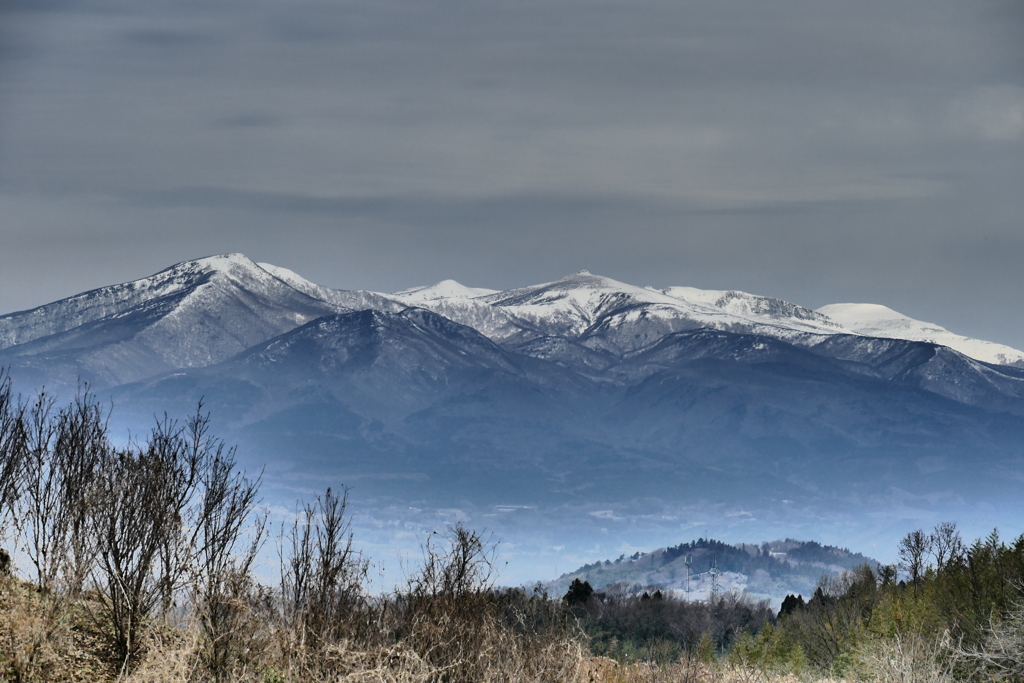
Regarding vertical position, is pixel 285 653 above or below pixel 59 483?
below

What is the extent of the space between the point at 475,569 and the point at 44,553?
1583 centimetres

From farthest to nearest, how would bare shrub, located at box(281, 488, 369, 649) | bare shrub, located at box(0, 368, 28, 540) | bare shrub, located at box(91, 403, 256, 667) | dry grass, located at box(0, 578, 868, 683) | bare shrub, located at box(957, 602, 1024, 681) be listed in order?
1. bare shrub, located at box(957, 602, 1024, 681)
2. bare shrub, located at box(0, 368, 28, 540)
3. bare shrub, located at box(281, 488, 369, 649)
4. bare shrub, located at box(91, 403, 256, 667)
5. dry grass, located at box(0, 578, 868, 683)

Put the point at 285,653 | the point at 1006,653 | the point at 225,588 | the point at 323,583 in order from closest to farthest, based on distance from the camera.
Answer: the point at 225,588
the point at 285,653
the point at 323,583
the point at 1006,653

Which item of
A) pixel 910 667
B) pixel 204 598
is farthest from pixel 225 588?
pixel 910 667

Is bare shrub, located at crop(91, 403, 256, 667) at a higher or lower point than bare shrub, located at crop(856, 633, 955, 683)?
higher

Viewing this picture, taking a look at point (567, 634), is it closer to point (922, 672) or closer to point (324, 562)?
point (324, 562)

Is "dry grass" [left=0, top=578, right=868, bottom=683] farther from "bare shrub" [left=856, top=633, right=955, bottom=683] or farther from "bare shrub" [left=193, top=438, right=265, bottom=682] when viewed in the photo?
"bare shrub" [left=856, top=633, right=955, bottom=683]

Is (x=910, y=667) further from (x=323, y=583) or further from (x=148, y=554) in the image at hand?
(x=148, y=554)

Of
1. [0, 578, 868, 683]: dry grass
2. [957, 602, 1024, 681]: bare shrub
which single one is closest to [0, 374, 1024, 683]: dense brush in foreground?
[0, 578, 868, 683]: dry grass

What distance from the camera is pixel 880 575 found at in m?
124

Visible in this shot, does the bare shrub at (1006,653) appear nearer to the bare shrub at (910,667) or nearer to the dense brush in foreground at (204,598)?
the dense brush in foreground at (204,598)

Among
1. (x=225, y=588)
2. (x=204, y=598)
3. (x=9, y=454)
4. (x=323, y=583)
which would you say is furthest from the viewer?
(x=9, y=454)

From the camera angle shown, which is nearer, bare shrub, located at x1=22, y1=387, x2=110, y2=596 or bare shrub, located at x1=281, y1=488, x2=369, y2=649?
bare shrub, located at x1=22, y1=387, x2=110, y2=596

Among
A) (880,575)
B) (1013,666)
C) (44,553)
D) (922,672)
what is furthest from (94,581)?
(880,575)
